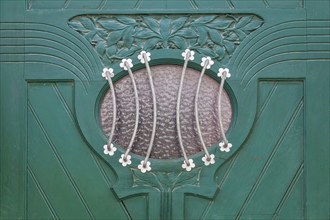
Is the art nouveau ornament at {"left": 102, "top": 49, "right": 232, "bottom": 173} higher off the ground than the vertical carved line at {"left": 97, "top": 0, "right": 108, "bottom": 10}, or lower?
lower

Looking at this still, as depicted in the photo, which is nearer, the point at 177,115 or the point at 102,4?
the point at 177,115

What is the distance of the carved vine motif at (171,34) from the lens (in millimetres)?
2734

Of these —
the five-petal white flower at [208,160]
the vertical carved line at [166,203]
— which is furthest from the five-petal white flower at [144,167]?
the five-petal white flower at [208,160]

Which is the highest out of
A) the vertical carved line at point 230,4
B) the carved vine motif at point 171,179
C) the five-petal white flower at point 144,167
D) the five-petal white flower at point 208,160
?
the vertical carved line at point 230,4

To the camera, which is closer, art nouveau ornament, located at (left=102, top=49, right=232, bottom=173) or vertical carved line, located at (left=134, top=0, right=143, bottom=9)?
art nouveau ornament, located at (left=102, top=49, right=232, bottom=173)

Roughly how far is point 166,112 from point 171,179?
0.27 metres

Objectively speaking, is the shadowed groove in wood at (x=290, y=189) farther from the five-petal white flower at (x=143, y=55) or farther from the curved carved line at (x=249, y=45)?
the five-petal white flower at (x=143, y=55)

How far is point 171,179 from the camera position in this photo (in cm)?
268

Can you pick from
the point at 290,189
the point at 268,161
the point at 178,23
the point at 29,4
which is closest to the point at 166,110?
the point at 178,23

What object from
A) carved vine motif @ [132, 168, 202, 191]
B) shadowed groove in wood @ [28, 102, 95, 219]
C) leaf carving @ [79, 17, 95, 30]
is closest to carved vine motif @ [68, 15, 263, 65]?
leaf carving @ [79, 17, 95, 30]

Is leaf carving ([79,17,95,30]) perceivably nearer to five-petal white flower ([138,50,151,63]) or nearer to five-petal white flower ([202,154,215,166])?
five-petal white flower ([138,50,151,63])

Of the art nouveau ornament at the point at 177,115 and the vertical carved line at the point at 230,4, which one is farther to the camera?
the vertical carved line at the point at 230,4

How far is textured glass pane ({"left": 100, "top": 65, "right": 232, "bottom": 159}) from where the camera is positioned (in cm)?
272

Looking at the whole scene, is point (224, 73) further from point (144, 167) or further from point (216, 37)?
point (144, 167)
